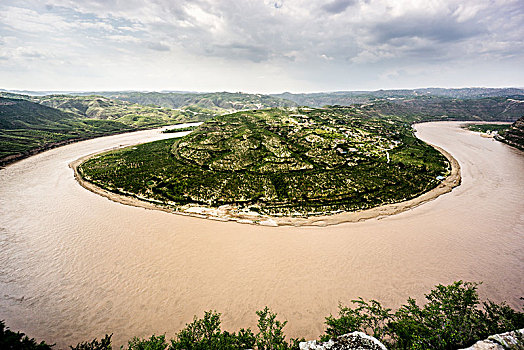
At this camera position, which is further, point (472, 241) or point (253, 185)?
point (253, 185)

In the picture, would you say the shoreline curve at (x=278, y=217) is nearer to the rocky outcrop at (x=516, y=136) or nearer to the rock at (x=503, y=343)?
the rock at (x=503, y=343)

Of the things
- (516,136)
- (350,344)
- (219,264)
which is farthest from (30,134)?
(516,136)

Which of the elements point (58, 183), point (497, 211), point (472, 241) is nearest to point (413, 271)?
point (472, 241)

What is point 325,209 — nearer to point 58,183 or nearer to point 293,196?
point 293,196

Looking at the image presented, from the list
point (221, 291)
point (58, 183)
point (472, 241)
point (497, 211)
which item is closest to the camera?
point (221, 291)

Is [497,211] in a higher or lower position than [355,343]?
lower

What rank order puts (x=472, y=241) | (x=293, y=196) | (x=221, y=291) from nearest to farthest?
(x=221, y=291), (x=472, y=241), (x=293, y=196)
